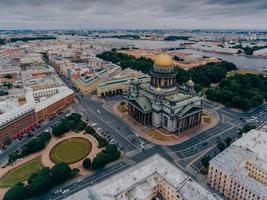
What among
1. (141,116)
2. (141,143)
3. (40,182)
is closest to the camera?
(40,182)

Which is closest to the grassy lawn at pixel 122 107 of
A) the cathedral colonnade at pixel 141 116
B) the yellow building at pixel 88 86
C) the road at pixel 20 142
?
the cathedral colonnade at pixel 141 116

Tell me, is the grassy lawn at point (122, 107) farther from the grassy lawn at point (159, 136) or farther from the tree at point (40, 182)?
the tree at point (40, 182)

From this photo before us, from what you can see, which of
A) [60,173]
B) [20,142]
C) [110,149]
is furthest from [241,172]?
[20,142]

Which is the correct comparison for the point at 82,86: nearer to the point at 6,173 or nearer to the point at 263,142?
the point at 6,173

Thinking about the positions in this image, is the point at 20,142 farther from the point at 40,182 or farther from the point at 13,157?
the point at 40,182

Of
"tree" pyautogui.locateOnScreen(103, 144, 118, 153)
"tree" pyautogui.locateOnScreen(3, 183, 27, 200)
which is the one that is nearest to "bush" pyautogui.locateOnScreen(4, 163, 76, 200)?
"tree" pyautogui.locateOnScreen(3, 183, 27, 200)

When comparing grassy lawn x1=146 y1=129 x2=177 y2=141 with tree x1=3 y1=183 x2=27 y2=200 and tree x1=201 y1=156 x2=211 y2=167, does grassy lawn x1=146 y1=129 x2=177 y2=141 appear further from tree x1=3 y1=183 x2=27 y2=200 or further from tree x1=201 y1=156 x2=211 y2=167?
tree x1=3 y1=183 x2=27 y2=200
